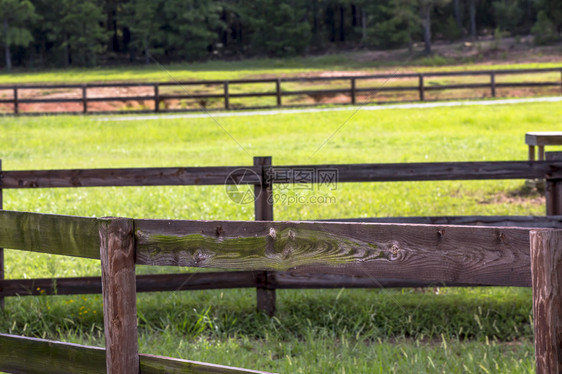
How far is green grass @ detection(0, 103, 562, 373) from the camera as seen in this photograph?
486 cm

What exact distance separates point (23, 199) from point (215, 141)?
9806 mm

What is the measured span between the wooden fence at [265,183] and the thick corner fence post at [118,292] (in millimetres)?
2810

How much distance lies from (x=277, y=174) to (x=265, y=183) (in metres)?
0.12

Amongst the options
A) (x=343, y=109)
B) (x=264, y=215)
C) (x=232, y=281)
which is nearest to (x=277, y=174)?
(x=264, y=215)

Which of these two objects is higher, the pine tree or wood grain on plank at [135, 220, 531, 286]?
the pine tree

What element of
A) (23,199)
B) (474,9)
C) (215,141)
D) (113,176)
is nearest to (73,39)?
(474,9)

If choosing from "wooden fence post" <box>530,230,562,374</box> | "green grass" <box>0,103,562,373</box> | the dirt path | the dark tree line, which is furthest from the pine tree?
"wooden fence post" <box>530,230,562,374</box>

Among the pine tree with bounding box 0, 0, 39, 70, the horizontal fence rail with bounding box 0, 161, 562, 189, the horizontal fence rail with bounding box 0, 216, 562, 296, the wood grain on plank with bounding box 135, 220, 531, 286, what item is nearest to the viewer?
A: the wood grain on plank with bounding box 135, 220, 531, 286

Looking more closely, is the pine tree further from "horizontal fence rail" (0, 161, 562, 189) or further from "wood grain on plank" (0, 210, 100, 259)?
"wood grain on plank" (0, 210, 100, 259)

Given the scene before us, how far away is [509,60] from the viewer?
53094mm

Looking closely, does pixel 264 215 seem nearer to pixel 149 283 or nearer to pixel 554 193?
pixel 149 283

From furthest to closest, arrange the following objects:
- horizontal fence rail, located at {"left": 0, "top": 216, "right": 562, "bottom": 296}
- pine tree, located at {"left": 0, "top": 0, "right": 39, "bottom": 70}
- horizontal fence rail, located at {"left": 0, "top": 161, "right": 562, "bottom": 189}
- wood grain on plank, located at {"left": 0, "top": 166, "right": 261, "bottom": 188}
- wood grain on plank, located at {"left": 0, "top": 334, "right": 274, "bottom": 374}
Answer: pine tree, located at {"left": 0, "top": 0, "right": 39, "bottom": 70} < wood grain on plank, located at {"left": 0, "top": 166, "right": 261, "bottom": 188} < horizontal fence rail, located at {"left": 0, "top": 161, "right": 562, "bottom": 189} < horizontal fence rail, located at {"left": 0, "top": 216, "right": 562, "bottom": 296} < wood grain on plank, located at {"left": 0, "top": 334, "right": 274, "bottom": 374}

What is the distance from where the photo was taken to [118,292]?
279cm

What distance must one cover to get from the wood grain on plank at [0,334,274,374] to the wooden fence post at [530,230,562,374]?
107 centimetres
